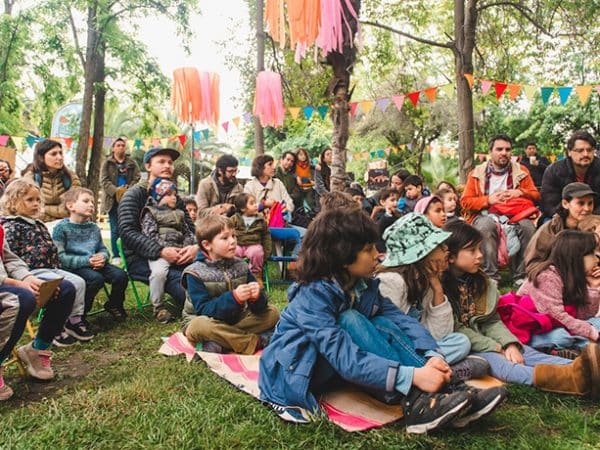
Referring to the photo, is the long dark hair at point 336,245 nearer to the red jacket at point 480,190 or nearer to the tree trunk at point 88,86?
the red jacket at point 480,190

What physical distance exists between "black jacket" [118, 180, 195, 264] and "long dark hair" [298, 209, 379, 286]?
8.64 feet

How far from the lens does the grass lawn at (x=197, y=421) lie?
2.22 meters

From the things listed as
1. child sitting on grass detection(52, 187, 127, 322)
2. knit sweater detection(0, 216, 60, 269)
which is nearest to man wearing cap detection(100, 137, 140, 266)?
child sitting on grass detection(52, 187, 127, 322)

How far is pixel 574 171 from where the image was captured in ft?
17.6

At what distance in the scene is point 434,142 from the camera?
23703mm

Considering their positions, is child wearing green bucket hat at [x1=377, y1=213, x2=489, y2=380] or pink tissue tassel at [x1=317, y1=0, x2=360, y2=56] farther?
pink tissue tassel at [x1=317, y1=0, x2=360, y2=56]

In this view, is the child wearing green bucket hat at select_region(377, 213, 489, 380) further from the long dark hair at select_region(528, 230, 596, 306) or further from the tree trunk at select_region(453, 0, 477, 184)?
the tree trunk at select_region(453, 0, 477, 184)

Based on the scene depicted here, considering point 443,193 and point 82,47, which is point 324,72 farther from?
point 443,193

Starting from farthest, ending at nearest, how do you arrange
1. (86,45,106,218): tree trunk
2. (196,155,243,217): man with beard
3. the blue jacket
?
1. (86,45,106,218): tree trunk
2. (196,155,243,217): man with beard
3. the blue jacket

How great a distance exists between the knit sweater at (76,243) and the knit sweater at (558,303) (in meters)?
3.35

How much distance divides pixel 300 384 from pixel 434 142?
2257cm

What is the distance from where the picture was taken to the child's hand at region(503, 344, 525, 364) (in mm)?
3074

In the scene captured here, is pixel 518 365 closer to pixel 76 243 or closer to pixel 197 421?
pixel 197 421

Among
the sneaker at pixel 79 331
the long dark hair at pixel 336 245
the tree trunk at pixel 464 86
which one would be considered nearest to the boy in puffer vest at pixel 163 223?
the sneaker at pixel 79 331
